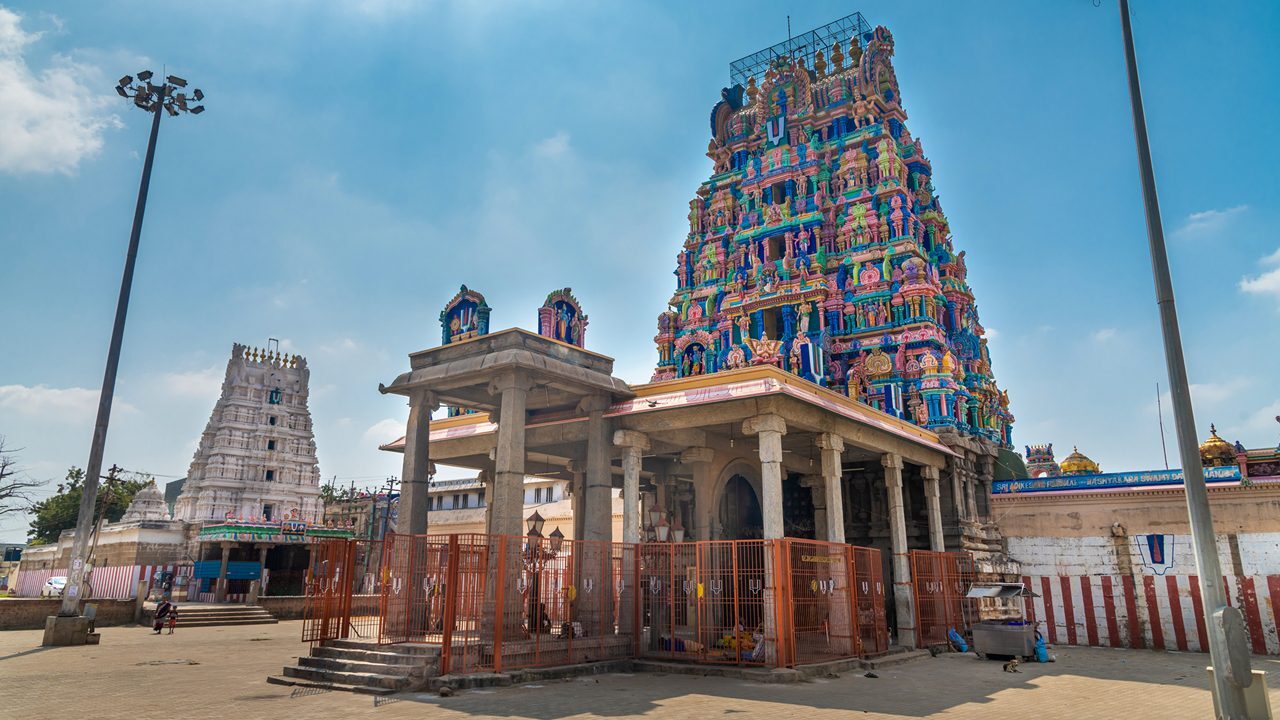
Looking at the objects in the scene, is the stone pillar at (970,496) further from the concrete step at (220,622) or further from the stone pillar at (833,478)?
the concrete step at (220,622)

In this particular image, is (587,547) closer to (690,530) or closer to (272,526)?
(690,530)

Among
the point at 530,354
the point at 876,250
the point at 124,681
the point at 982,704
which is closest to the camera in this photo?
the point at 982,704

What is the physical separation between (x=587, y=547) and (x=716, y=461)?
6938 millimetres

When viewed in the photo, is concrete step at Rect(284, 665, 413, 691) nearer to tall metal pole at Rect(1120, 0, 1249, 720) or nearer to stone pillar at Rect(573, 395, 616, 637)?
stone pillar at Rect(573, 395, 616, 637)

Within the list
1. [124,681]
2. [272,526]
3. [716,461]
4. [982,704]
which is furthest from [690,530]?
[272,526]

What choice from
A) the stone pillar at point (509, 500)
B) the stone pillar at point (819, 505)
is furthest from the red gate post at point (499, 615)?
the stone pillar at point (819, 505)

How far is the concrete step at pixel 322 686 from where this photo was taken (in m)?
12.1

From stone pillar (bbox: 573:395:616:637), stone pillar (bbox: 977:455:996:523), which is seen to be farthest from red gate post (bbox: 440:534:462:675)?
stone pillar (bbox: 977:455:996:523)

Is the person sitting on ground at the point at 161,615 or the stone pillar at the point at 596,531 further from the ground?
the stone pillar at the point at 596,531

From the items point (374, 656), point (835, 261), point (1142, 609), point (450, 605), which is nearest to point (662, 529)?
point (450, 605)

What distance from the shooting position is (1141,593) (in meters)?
22.4

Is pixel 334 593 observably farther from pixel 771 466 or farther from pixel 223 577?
pixel 223 577

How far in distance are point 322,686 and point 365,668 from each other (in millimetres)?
671

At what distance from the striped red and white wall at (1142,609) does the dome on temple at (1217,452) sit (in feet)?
14.2
